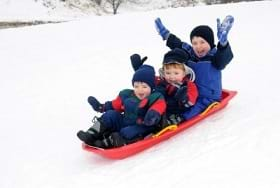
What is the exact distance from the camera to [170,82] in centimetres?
445

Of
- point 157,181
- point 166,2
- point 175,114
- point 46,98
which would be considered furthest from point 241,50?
point 166,2

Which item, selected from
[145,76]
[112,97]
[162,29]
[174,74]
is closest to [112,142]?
[145,76]

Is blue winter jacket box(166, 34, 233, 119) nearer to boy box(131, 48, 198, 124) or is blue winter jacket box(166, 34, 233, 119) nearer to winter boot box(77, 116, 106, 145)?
boy box(131, 48, 198, 124)

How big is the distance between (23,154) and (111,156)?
3.47 ft

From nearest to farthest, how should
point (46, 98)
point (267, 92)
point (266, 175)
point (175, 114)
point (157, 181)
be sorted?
1. point (266, 175)
2. point (157, 181)
3. point (175, 114)
4. point (267, 92)
5. point (46, 98)

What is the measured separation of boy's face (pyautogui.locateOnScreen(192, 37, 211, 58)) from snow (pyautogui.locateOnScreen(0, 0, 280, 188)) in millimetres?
629

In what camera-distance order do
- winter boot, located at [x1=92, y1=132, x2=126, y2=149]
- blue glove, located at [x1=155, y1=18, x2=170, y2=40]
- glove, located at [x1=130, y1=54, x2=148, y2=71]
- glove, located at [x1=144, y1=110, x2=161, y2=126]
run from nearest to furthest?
glove, located at [x1=144, y1=110, x2=161, y2=126] → winter boot, located at [x1=92, y1=132, x2=126, y2=149] → glove, located at [x1=130, y1=54, x2=148, y2=71] → blue glove, located at [x1=155, y1=18, x2=170, y2=40]

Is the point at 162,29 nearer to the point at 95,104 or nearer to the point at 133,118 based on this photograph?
the point at 95,104

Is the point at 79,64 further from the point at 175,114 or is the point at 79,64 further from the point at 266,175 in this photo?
the point at 266,175

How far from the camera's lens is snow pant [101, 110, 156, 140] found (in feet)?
13.5

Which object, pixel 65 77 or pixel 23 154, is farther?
pixel 65 77

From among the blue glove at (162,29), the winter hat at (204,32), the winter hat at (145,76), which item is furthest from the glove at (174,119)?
the blue glove at (162,29)

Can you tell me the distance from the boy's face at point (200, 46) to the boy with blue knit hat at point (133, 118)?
0.69 meters

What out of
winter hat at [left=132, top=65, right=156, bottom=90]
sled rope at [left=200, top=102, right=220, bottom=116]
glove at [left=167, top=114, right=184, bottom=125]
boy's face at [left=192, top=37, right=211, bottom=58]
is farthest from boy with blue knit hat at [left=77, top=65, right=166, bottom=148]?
boy's face at [left=192, top=37, right=211, bottom=58]
